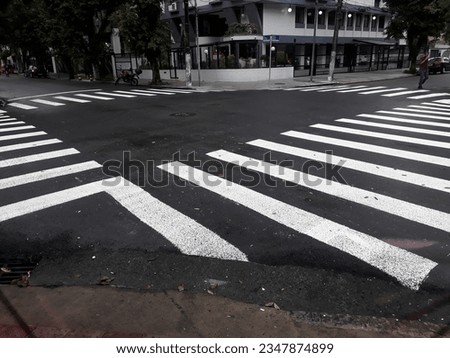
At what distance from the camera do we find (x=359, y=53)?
144 feet

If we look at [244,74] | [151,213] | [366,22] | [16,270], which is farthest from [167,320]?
[366,22]

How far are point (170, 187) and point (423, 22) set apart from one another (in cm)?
3547

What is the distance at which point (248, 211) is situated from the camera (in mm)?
5227

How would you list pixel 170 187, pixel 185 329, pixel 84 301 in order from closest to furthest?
pixel 185 329
pixel 84 301
pixel 170 187

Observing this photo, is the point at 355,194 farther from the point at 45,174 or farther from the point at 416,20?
the point at 416,20

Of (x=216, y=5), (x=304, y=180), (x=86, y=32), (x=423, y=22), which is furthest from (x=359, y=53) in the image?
(x=304, y=180)

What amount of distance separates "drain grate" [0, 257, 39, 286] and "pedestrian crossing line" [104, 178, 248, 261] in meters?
1.50

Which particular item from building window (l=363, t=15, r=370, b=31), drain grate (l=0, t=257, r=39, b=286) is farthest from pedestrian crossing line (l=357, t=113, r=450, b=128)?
building window (l=363, t=15, r=370, b=31)

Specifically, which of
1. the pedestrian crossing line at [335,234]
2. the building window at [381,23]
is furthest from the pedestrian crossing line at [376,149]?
the building window at [381,23]

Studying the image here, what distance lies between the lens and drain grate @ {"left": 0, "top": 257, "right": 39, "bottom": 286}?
3.75m

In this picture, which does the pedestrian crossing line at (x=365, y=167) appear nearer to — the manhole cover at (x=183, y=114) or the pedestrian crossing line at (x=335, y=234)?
the pedestrian crossing line at (x=335, y=234)

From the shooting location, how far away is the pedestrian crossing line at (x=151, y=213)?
4270 millimetres

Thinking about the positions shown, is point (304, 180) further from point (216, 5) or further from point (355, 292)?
point (216, 5)

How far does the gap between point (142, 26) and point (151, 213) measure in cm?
2418
